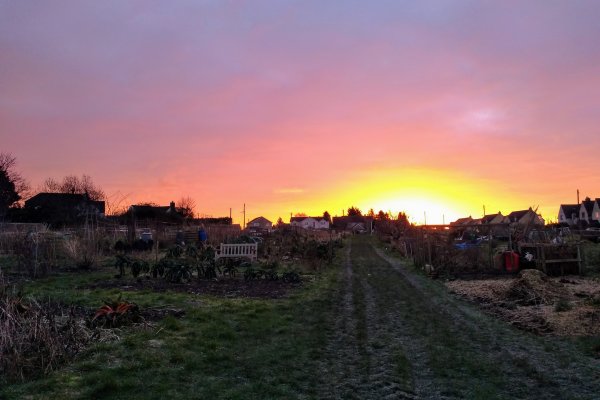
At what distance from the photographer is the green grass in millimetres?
5277

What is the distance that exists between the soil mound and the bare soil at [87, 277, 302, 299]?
19.4 feet

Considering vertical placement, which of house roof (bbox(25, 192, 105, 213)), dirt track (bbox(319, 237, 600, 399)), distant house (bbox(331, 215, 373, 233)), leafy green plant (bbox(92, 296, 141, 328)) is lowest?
dirt track (bbox(319, 237, 600, 399))

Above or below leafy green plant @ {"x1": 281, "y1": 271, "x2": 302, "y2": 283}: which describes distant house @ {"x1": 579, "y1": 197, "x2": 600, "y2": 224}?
above

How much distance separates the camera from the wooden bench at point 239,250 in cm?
2322

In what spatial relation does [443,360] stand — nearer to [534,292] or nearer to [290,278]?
[534,292]

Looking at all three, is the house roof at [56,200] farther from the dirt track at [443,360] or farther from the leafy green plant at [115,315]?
the dirt track at [443,360]

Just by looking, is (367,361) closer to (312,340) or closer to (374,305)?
(312,340)

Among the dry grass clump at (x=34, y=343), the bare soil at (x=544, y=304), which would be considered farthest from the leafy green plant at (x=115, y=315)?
the bare soil at (x=544, y=304)

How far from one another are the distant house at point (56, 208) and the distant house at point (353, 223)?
229ft

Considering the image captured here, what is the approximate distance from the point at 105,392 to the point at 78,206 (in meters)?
62.1

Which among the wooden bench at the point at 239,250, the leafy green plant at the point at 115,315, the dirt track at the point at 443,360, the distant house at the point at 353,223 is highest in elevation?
the distant house at the point at 353,223

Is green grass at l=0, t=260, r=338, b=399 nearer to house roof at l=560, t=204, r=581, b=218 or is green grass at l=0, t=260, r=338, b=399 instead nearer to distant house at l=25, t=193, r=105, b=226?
distant house at l=25, t=193, r=105, b=226

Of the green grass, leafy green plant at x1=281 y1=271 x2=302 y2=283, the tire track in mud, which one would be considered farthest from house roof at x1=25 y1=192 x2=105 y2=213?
the tire track in mud

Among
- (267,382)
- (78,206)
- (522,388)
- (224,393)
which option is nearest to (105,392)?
(224,393)
